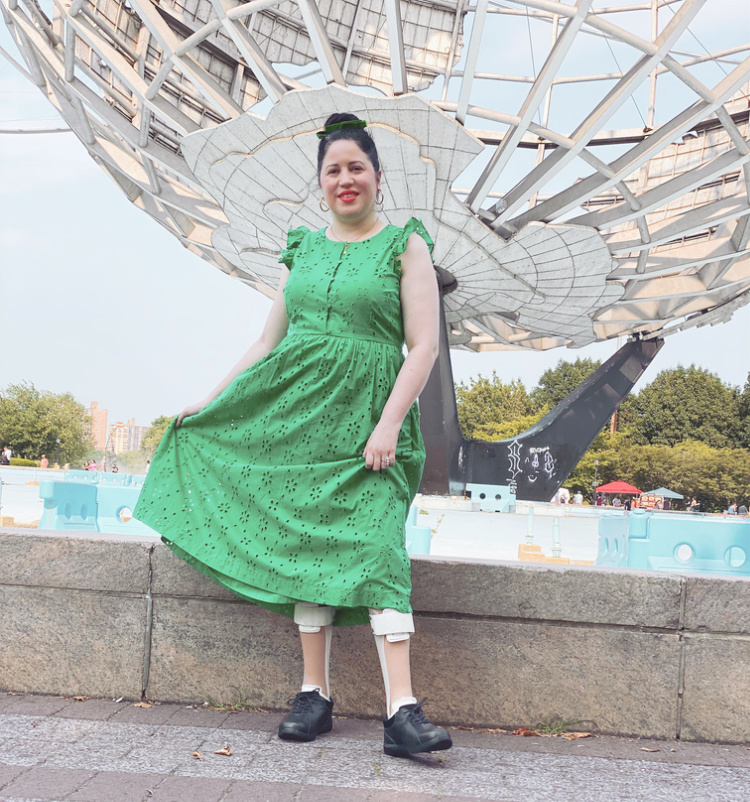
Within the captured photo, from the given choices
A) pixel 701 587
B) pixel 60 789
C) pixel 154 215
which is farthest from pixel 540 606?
pixel 154 215

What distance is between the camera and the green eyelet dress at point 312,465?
2.37 metres

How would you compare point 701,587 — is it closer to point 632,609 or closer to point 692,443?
point 632,609

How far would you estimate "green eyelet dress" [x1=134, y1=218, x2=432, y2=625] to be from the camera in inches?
93.4

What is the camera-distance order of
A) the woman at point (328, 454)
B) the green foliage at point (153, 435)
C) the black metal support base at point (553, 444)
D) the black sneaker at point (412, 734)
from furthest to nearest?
1. the green foliage at point (153, 435)
2. the black metal support base at point (553, 444)
3. the woman at point (328, 454)
4. the black sneaker at point (412, 734)

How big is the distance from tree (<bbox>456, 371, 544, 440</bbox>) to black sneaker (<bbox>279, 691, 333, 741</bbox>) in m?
48.6

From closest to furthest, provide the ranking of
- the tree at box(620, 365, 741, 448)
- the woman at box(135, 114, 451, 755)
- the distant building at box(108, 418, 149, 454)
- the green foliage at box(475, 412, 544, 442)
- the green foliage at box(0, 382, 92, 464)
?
the woman at box(135, 114, 451, 755), the green foliage at box(475, 412, 544, 442), the tree at box(620, 365, 741, 448), the green foliage at box(0, 382, 92, 464), the distant building at box(108, 418, 149, 454)

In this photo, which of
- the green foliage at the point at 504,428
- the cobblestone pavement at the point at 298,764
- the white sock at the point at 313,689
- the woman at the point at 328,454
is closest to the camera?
the cobblestone pavement at the point at 298,764

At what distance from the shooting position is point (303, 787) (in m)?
1.98

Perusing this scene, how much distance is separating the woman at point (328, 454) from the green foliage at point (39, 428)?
208 feet

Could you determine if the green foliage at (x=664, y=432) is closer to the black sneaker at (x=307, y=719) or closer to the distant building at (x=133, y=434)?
the black sneaker at (x=307, y=719)

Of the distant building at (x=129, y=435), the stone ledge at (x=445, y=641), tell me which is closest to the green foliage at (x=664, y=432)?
the stone ledge at (x=445, y=641)

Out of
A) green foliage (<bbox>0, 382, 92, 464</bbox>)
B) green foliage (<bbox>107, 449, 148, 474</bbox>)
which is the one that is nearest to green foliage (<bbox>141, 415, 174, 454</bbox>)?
green foliage (<bbox>107, 449, 148, 474</bbox>)

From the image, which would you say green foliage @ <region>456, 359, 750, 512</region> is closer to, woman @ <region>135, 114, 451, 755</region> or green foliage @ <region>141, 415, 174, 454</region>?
green foliage @ <region>141, 415, 174, 454</region>

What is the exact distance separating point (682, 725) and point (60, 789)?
2.12 m
